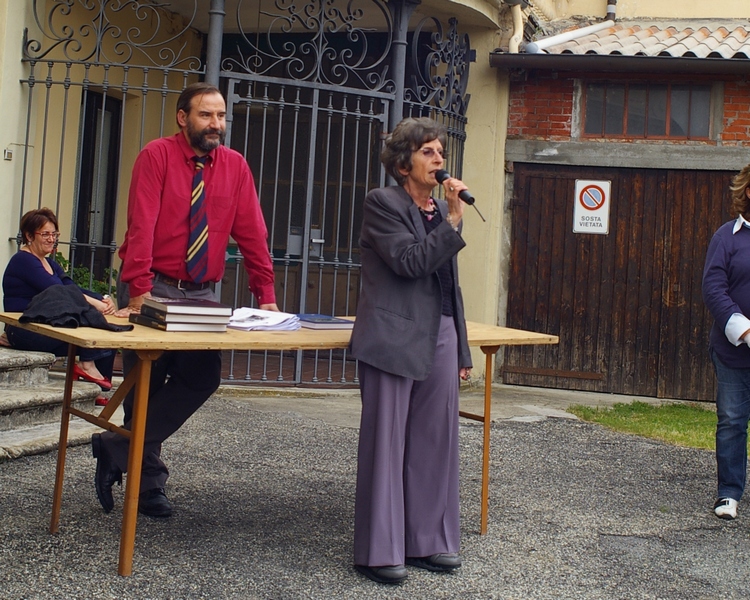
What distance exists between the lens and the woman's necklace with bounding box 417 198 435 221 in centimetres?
402

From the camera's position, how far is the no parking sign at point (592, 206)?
955 cm

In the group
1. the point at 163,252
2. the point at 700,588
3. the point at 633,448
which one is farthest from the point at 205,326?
the point at 633,448

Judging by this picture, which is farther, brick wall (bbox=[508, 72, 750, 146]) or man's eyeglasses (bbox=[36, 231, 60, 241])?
brick wall (bbox=[508, 72, 750, 146])

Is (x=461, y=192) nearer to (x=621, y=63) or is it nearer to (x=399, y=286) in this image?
(x=399, y=286)

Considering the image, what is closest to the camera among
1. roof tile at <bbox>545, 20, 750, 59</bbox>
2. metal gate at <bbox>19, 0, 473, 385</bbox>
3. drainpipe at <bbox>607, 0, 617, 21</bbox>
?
metal gate at <bbox>19, 0, 473, 385</bbox>

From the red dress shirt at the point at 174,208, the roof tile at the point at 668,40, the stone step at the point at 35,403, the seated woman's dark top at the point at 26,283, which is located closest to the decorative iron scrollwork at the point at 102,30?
the seated woman's dark top at the point at 26,283

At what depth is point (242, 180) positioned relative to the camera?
4520 mm

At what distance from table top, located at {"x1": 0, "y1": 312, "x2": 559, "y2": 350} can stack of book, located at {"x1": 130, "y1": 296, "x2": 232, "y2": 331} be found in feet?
0.08

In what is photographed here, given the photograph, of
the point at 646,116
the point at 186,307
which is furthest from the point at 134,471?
the point at 646,116

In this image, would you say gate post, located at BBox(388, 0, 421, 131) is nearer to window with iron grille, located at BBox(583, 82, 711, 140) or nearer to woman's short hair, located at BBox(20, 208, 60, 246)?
window with iron grille, located at BBox(583, 82, 711, 140)

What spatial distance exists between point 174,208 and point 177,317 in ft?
2.49

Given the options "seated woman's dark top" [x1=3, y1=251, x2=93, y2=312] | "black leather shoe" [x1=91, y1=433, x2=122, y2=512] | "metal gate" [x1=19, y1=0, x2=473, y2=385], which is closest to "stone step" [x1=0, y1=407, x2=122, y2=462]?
"seated woman's dark top" [x1=3, y1=251, x2=93, y2=312]

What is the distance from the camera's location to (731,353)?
509cm

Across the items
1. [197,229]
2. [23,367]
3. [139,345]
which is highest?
[197,229]
